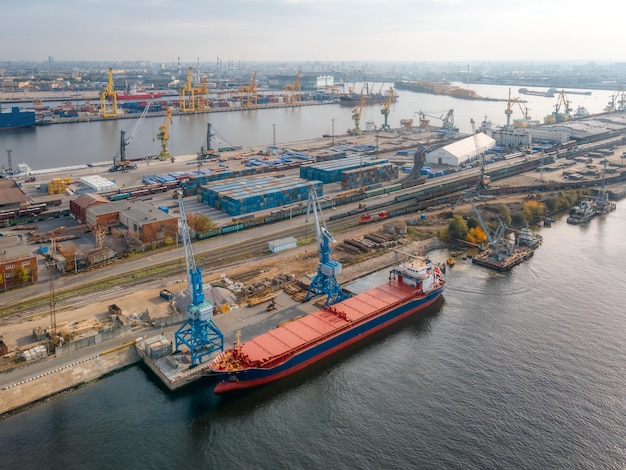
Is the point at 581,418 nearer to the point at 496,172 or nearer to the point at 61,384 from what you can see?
the point at 61,384

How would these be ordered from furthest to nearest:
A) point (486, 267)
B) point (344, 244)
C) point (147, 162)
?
1. point (147, 162)
2. point (344, 244)
3. point (486, 267)

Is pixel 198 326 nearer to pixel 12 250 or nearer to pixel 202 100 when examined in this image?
pixel 12 250

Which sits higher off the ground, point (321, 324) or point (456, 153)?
point (456, 153)

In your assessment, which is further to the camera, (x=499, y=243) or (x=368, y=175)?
(x=368, y=175)

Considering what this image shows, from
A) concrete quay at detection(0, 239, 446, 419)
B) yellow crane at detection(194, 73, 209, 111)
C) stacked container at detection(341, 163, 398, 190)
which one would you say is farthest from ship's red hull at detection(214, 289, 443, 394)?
yellow crane at detection(194, 73, 209, 111)

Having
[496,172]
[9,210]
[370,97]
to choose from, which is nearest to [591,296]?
[496,172]

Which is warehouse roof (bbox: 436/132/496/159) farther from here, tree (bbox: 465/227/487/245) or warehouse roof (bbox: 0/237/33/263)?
warehouse roof (bbox: 0/237/33/263)

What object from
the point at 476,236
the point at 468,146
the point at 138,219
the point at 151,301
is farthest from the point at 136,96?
the point at 151,301
